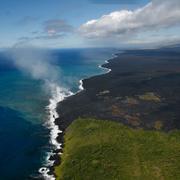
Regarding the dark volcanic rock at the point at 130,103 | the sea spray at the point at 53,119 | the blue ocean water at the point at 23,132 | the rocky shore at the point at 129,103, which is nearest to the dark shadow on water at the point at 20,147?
the blue ocean water at the point at 23,132

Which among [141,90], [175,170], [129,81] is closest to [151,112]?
[141,90]

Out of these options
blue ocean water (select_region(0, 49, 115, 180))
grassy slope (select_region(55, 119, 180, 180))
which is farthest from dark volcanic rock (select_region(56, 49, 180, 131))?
grassy slope (select_region(55, 119, 180, 180))

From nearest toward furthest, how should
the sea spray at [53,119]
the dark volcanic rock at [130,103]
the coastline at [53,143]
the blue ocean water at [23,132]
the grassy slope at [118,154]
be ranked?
1. the grassy slope at [118,154]
2. the coastline at [53,143]
3. the sea spray at [53,119]
4. the blue ocean water at [23,132]
5. the dark volcanic rock at [130,103]

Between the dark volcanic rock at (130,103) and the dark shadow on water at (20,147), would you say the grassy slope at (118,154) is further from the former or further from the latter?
the dark volcanic rock at (130,103)

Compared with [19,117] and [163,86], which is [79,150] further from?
[163,86]

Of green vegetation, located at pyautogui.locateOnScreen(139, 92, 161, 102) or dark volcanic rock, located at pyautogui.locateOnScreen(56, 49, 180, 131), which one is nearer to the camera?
dark volcanic rock, located at pyautogui.locateOnScreen(56, 49, 180, 131)

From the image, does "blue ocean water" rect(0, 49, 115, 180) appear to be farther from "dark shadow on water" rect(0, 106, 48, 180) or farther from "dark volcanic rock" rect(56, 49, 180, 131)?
"dark volcanic rock" rect(56, 49, 180, 131)

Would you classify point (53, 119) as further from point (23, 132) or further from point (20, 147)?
point (20, 147)

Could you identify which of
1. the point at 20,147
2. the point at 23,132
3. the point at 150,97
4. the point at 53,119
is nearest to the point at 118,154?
the point at 20,147
